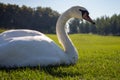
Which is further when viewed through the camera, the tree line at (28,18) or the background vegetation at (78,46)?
the tree line at (28,18)

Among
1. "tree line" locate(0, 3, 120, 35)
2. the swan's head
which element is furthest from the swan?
"tree line" locate(0, 3, 120, 35)

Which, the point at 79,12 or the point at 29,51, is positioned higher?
the point at 79,12

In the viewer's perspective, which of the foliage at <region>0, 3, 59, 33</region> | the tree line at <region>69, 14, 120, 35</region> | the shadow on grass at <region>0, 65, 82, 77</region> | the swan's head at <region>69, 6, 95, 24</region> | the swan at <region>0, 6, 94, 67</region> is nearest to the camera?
the shadow on grass at <region>0, 65, 82, 77</region>

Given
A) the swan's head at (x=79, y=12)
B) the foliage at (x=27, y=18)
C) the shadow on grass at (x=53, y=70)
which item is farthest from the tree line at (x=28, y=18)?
the shadow on grass at (x=53, y=70)

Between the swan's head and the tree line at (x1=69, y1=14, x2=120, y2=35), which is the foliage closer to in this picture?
the tree line at (x1=69, y1=14, x2=120, y2=35)

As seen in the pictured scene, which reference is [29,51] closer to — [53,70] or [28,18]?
[53,70]

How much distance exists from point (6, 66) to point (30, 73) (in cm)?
101

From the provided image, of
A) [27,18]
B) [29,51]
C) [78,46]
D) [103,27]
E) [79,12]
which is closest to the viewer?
[29,51]

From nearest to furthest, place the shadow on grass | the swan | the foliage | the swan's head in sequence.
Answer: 1. the shadow on grass
2. the swan
3. the swan's head
4. the foliage

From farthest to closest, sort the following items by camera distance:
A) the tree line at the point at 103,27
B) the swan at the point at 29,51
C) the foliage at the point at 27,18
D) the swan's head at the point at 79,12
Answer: the tree line at the point at 103,27 → the foliage at the point at 27,18 → the swan's head at the point at 79,12 → the swan at the point at 29,51

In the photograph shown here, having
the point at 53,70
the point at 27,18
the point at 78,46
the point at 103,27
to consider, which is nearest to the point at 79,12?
the point at 53,70

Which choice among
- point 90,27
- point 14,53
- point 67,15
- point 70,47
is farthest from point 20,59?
point 90,27

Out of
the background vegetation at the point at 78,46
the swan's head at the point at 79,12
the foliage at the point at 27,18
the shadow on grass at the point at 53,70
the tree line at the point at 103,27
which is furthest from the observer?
the tree line at the point at 103,27

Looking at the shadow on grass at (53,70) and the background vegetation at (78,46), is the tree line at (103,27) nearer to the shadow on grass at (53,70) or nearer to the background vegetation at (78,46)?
the background vegetation at (78,46)
